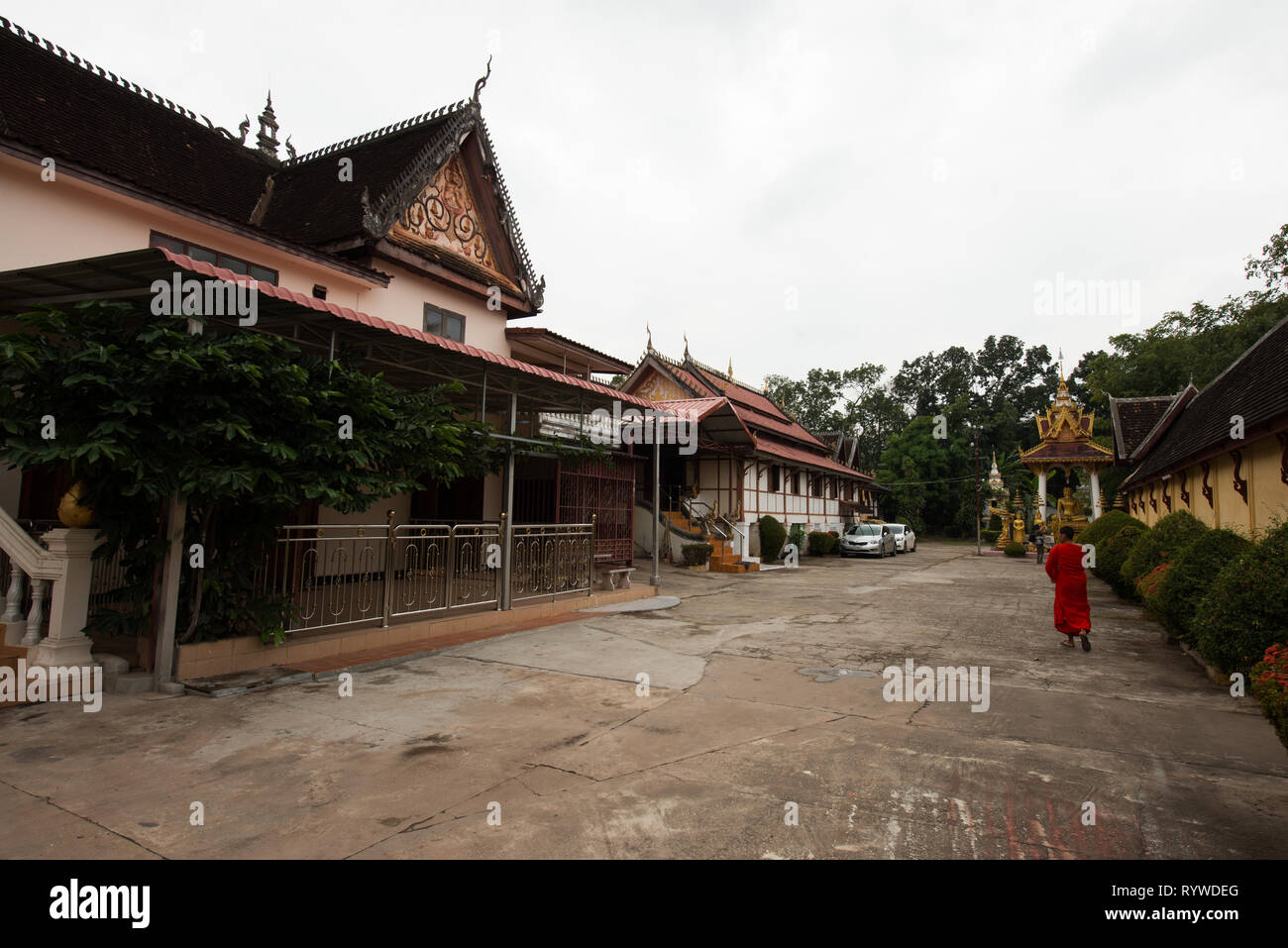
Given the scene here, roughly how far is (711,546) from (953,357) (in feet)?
177

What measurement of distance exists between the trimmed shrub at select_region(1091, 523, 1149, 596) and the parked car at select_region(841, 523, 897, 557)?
11.0 metres

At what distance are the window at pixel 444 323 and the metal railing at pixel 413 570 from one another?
159 inches

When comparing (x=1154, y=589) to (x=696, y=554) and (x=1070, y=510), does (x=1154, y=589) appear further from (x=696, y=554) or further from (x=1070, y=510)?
(x=1070, y=510)

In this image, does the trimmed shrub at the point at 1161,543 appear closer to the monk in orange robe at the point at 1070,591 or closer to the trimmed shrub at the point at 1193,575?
the trimmed shrub at the point at 1193,575

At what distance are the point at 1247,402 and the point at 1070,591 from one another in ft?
12.9

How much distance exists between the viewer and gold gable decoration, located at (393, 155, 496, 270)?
11.9m

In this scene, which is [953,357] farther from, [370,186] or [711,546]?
[370,186]

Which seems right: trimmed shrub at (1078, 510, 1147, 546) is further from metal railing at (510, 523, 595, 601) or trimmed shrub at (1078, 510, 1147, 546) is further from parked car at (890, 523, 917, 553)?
metal railing at (510, 523, 595, 601)

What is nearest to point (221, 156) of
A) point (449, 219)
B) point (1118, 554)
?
point (449, 219)

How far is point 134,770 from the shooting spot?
12.7 feet

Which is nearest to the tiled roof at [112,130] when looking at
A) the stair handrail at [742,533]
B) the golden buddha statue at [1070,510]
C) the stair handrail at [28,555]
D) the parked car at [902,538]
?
the stair handrail at [28,555]

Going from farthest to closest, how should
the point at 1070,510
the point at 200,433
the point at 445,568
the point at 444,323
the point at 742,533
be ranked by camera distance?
1. the point at 1070,510
2. the point at 742,533
3. the point at 444,323
4. the point at 445,568
5. the point at 200,433

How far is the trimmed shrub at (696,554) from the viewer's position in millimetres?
19359

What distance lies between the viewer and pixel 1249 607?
5.69 m
